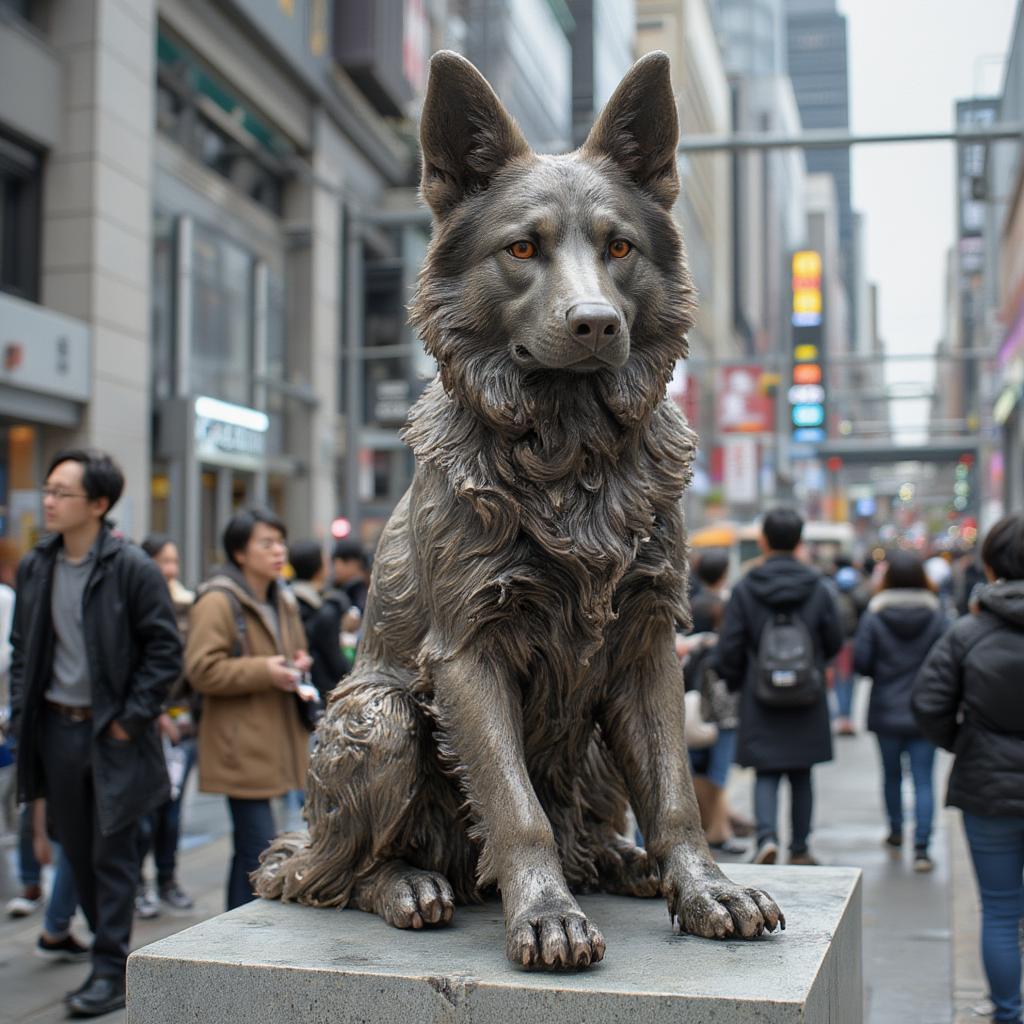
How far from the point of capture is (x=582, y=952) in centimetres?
297

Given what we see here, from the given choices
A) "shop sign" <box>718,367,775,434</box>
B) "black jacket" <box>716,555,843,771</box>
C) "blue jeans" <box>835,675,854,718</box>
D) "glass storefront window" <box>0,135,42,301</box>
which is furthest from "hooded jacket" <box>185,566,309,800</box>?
"shop sign" <box>718,367,775,434</box>

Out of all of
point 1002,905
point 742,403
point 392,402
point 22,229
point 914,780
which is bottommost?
point 914,780

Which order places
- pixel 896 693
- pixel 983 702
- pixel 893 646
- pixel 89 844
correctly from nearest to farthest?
pixel 983 702 → pixel 89 844 → pixel 896 693 → pixel 893 646

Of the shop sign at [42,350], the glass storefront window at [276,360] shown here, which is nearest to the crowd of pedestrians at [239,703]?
the shop sign at [42,350]

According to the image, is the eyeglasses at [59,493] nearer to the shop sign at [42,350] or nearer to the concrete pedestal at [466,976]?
the concrete pedestal at [466,976]

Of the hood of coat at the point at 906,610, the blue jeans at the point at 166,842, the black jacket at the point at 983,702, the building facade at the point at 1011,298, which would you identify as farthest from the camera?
the building facade at the point at 1011,298

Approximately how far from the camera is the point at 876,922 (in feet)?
24.2

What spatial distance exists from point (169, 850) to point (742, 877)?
4397 mm

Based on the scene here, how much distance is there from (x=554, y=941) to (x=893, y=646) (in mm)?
6906

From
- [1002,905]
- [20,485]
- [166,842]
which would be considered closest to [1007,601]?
[1002,905]

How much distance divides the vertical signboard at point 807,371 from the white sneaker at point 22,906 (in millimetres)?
31699

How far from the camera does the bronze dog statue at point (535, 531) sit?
321 cm

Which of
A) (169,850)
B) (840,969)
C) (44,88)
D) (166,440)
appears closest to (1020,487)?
(166,440)

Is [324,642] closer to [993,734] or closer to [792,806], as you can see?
[792,806]
